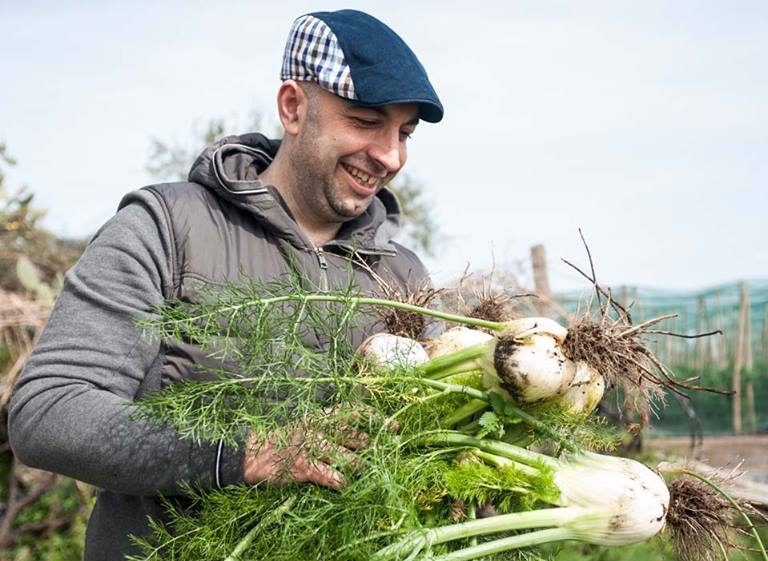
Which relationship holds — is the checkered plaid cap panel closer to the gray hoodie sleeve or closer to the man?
the man

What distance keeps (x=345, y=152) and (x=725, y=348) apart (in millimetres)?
12391

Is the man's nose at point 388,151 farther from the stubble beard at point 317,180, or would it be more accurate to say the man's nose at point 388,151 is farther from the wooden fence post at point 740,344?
the wooden fence post at point 740,344

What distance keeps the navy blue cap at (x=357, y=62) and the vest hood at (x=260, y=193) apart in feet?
0.85

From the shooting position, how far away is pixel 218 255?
7.95 feet

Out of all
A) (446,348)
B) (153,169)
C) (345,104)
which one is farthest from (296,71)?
(153,169)

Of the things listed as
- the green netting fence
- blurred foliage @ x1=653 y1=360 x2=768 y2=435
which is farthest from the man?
blurred foliage @ x1=653 y1=360 x2=768 y2=435

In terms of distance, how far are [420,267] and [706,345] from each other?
39.1ft

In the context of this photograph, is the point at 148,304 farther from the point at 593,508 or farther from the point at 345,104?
the point at 593,508

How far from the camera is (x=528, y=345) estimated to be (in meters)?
1.99

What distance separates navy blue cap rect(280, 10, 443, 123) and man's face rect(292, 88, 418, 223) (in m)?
0.05

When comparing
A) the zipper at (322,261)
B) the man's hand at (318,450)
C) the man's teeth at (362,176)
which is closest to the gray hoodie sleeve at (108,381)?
the man's hand at (318,450)

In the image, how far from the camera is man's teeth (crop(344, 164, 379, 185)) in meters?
2.60

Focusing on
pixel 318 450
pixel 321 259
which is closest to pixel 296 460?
pixel 318 450

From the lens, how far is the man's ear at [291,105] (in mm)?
2635
